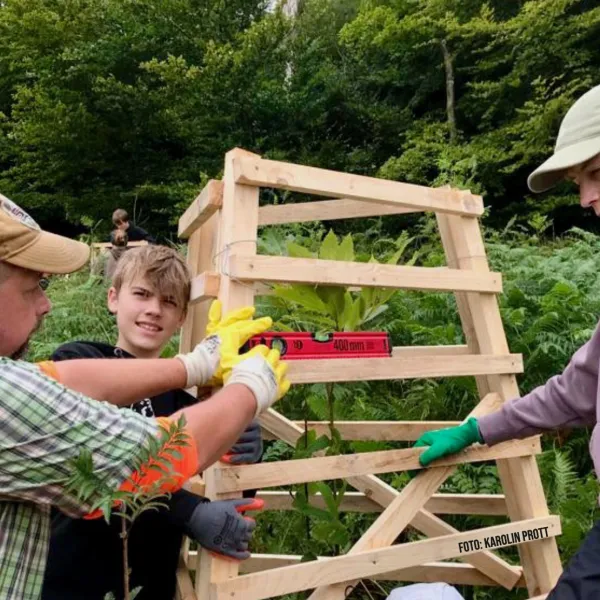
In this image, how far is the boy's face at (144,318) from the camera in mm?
2068

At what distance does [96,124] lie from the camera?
14.2m

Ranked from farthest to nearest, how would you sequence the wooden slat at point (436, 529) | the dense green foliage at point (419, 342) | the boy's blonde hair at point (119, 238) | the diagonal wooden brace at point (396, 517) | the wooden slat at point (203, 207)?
the boy's blonde hair at point (119, 238)
the wooden slat at point (436, 529)
the dense green foliage at point (419, 342)
the wooden slat at point (203, 207)
the diagonal wooden brace at point (396, 517)

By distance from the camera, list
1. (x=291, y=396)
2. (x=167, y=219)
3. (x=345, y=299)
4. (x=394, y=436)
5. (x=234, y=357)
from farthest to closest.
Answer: (x=167, y=219), (x=291, y=396), (x=394, y=436), (x=345, y=299), (x=234, y=357)

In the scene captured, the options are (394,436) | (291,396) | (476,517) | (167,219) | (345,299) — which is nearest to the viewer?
(345,299)

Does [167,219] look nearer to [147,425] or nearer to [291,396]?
[291,396]

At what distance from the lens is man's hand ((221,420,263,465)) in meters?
1.79

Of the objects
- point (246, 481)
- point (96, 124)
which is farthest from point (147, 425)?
point (96, 124)

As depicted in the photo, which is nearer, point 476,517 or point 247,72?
point 476,517

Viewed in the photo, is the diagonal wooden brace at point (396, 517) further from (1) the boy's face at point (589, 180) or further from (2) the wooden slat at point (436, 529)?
(1) the boy's face at point (589, 180)

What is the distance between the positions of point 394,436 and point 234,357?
109 cm

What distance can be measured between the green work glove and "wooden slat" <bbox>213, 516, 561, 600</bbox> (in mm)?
238

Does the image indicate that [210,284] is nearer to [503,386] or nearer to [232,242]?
[232,242]

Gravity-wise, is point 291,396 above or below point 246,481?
above

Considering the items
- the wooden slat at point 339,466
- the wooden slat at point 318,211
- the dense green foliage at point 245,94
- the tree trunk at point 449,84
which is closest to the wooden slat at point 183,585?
the wooden slat at point 339,466
